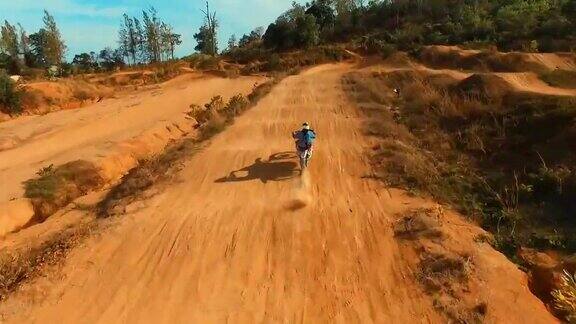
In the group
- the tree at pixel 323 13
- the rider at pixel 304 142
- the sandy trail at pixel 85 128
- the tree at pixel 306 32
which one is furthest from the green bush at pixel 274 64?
the rider at pixel 304 142

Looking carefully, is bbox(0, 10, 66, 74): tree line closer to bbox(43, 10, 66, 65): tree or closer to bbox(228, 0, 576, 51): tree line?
bbox(43, 10, 66, 65): tree

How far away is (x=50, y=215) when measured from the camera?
13289 mm

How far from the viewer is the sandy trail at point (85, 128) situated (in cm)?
1744

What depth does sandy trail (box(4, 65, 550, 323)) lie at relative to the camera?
8.07 metres

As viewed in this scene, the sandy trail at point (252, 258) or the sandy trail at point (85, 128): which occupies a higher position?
the sandy trail at point (85, 128)

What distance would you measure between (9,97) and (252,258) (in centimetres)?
2461

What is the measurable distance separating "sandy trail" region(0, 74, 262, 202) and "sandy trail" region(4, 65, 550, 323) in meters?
5.86

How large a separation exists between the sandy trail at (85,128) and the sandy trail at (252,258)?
19.2 ft

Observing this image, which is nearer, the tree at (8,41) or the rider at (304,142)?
the rider at (304,142)

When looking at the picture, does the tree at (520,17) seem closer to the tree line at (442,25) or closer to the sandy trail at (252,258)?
the tree line at (442,25)

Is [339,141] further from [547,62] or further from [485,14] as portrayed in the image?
[485,14]

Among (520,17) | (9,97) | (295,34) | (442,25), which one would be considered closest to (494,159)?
(9,97)

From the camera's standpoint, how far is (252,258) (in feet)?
30.7

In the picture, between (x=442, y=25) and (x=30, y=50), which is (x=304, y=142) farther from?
(x=30, y=50)
